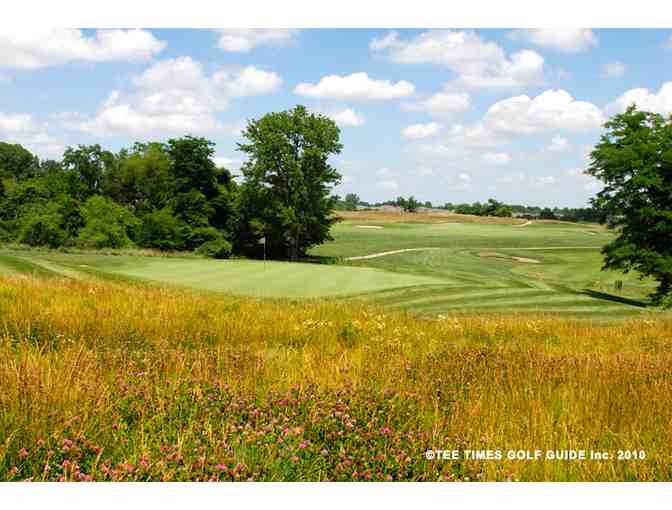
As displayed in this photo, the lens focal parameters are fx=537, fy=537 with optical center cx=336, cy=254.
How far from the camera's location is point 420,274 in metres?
37.6

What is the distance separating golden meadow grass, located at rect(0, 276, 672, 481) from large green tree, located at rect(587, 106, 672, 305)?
31.2 metres

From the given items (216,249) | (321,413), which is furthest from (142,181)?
(321,413)

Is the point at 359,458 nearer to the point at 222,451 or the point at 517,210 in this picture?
the point at 222,451

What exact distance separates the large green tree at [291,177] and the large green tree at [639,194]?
34.7 m

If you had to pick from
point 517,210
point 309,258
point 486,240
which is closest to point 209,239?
point 309,258

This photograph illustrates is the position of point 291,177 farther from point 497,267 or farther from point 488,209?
point 488,209

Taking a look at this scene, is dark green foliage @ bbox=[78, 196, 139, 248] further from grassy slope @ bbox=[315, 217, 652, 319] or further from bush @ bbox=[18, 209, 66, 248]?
grassy slope @ bbox=[315, 217, 652, 319]

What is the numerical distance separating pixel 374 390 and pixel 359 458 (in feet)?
4.52

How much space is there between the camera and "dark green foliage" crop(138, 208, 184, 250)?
68.3m

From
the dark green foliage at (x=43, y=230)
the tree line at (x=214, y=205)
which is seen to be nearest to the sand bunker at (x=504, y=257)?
the tree line at (x=214, y=205)

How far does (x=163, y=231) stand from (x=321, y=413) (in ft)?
225

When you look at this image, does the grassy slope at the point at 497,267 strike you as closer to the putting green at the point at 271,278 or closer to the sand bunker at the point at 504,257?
the sand bunker at the point at 504,257

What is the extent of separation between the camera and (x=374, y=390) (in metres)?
4.88

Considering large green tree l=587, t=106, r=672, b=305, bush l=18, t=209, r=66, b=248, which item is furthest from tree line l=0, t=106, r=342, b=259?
large green tree l=587, t=106, r=672, b=305
